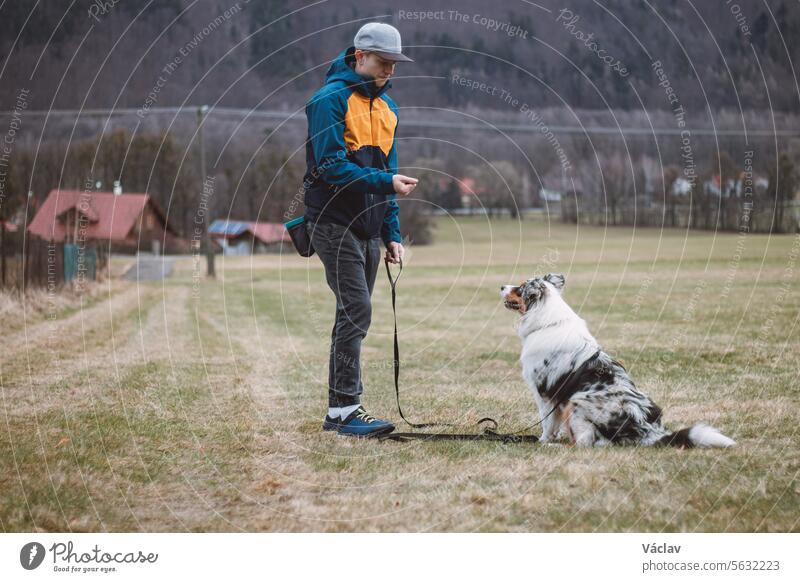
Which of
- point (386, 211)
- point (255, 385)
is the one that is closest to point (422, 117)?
point (255, 385)

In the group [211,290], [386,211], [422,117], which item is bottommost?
[211,290]

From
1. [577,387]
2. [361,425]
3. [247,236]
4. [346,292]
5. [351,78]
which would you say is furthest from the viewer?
[247,236]

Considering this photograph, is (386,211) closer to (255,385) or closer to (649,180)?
(255,385)

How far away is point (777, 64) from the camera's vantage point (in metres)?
16.3

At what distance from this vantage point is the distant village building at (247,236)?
43375mm

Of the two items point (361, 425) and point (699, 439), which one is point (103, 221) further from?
point (699, 439)

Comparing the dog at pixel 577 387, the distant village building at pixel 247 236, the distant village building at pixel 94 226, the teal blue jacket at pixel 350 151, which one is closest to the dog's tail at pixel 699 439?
the dog at pixel 577 387

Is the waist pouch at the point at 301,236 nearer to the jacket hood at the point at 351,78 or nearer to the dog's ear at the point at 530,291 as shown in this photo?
the jacket hood at the point at 351,78

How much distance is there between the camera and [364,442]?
603 cm

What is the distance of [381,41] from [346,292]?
185 cm

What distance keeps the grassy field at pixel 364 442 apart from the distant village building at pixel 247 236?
88.1ft

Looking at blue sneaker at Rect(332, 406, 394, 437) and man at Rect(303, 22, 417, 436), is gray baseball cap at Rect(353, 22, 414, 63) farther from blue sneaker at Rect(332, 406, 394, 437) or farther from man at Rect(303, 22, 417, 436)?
blue sneaker at Rect(332, 406, 394, 437)

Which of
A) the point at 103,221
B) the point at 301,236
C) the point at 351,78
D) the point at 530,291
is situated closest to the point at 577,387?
the point at 530,291

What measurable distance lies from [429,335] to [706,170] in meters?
14.5
